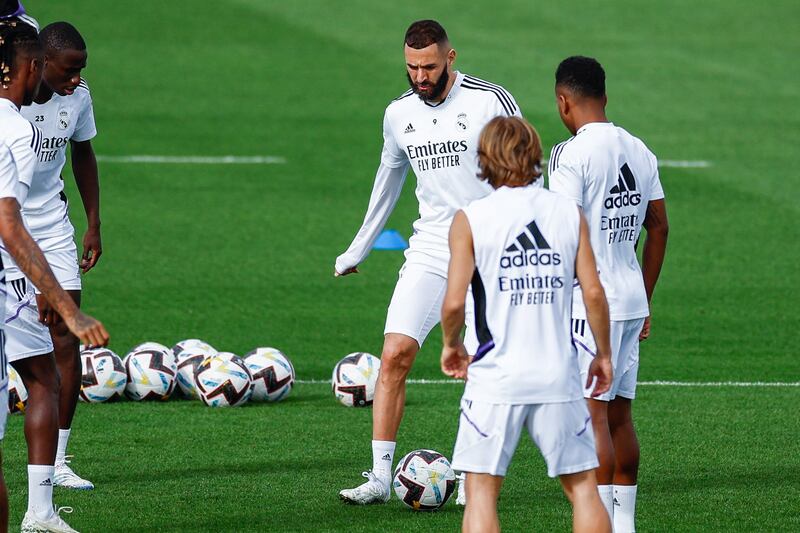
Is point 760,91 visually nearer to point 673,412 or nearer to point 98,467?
point 673,412

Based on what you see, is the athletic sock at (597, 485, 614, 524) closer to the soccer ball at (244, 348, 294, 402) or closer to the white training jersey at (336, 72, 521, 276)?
the white training jersey at (336, 72, 521, 276)

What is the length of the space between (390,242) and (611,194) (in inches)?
422

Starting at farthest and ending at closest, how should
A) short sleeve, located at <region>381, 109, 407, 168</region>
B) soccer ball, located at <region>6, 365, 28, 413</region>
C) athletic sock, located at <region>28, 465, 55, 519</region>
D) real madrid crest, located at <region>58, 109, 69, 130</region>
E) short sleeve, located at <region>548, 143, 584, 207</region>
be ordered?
soccer ball, located at <region>6, 365, 28, 413</region>, real madrid crest, located at <region>58, 109, 69, 130</region>, short sleeve, located at <region>381, 109, 407, 168</region>, athletic sock, located at <region>28, 465, 55, 519</region>, short sleeve, located at <region>548, 143, 584, 207</region>

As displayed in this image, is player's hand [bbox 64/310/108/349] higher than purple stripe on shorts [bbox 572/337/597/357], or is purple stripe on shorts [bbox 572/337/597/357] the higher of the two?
player's hand [bbox 64/310/108/349]

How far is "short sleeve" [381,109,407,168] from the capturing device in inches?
336

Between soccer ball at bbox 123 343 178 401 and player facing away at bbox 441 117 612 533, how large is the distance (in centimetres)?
531

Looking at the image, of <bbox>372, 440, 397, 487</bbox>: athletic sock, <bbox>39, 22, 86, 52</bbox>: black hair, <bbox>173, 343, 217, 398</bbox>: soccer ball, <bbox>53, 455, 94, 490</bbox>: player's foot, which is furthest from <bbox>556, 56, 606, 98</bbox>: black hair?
<bbox>173, 343, 217, 398</bbox>: soccer ball

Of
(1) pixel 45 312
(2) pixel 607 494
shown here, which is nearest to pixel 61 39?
(1) pixel 45 312

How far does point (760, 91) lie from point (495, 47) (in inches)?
214

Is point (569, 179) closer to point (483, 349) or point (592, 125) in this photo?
point (592, 125)

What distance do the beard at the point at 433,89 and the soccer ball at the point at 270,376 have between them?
3.34m

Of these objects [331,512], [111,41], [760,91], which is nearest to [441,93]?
[331,512]

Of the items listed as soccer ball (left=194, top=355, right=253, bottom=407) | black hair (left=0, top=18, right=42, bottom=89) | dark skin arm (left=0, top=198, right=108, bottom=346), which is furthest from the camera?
soccer ball (left=194, top=355, right=253, bottom=407)

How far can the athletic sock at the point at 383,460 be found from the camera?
27.2 feet
